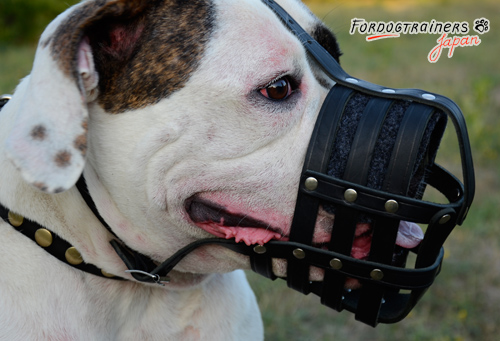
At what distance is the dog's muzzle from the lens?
5.59 ft

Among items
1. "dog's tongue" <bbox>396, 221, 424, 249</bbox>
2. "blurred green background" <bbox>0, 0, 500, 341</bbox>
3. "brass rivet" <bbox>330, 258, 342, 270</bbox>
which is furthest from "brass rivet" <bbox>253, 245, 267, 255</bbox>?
"blurred green background" <bbox>0, 0, 500, 341</bbox>

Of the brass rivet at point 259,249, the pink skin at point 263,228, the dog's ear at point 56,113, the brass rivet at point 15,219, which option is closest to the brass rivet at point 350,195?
the pink skin at point 263,228

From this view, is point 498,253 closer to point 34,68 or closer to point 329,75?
point 329,75

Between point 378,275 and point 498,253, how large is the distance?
2462mm

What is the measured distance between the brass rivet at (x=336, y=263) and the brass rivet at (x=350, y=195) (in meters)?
0.22

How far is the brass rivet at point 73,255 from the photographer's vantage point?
186cm

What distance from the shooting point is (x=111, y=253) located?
191 cm

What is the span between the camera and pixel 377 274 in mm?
1804

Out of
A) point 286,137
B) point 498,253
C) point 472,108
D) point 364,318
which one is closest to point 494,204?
point 498,253

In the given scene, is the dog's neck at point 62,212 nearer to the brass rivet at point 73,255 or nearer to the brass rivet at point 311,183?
the brass rivet at point 73,255

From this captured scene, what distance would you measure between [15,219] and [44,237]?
0.39ft

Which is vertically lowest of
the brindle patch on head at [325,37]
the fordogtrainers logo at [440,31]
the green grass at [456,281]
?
the green grass at [456,281]

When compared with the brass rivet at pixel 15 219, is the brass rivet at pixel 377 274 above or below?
above

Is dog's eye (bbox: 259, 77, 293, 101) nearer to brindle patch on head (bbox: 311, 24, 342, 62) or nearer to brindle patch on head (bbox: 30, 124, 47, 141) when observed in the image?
brindle patch on head (bbox: 311, 24, 342, 62)
